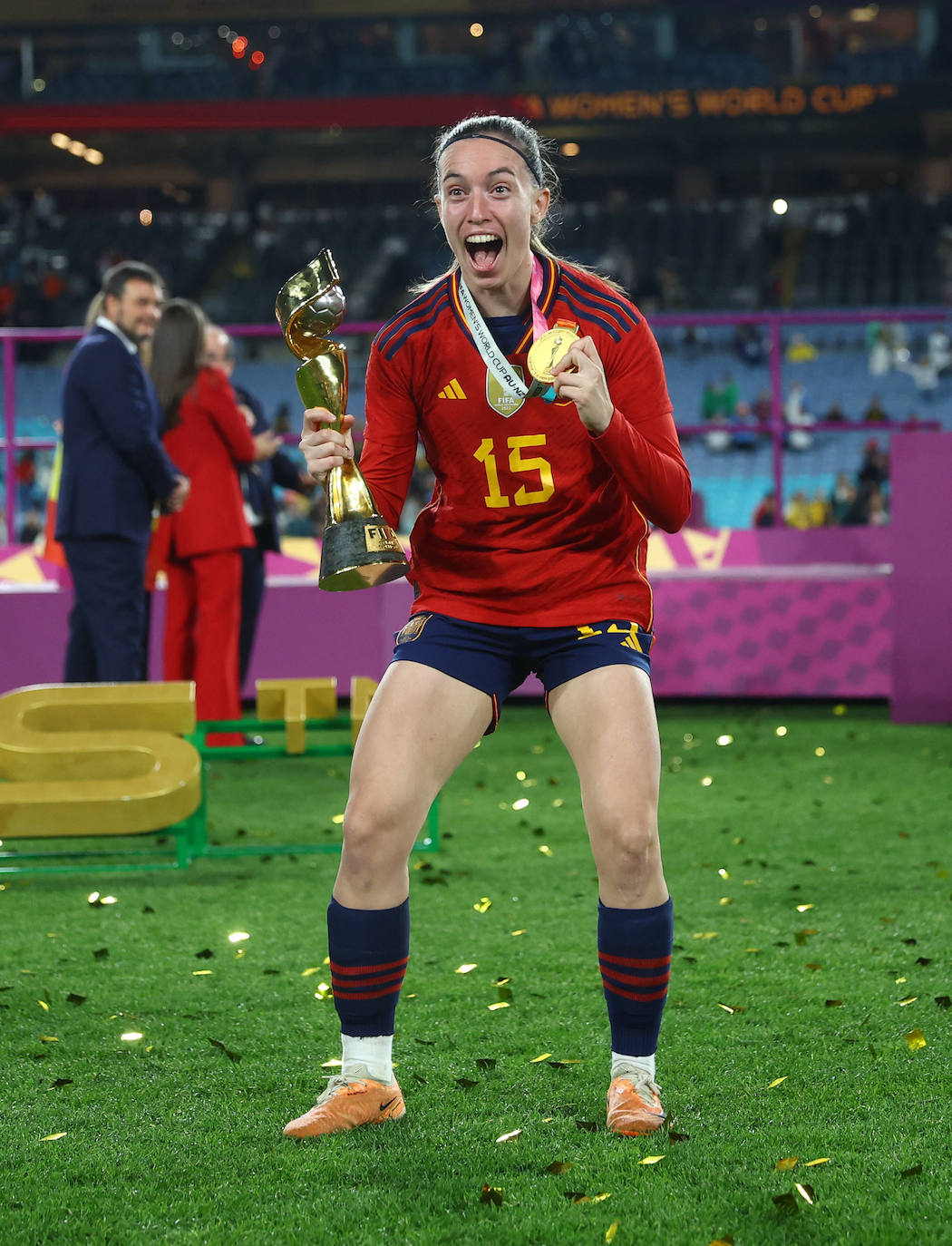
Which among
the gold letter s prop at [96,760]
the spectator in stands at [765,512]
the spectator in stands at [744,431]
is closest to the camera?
the gold letter s prop at [96,760]

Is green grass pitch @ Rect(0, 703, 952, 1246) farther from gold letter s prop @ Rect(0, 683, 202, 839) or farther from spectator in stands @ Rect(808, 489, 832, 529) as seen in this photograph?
spectator in stands @ Rect(808, 489, 832, 529)

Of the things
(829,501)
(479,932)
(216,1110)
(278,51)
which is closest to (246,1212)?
(216,1110)

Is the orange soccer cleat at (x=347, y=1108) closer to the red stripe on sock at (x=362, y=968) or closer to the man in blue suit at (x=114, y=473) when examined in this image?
the red stripe on sock at (x=362, y=968)

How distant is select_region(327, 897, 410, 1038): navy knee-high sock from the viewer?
2400 mm

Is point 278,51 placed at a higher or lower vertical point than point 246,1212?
higher

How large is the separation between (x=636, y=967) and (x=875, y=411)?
12354 millimetres

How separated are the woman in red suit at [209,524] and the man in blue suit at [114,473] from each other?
0.45m

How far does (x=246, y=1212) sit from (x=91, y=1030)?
3.33 ft

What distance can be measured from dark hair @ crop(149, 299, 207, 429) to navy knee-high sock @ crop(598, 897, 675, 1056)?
394 cm

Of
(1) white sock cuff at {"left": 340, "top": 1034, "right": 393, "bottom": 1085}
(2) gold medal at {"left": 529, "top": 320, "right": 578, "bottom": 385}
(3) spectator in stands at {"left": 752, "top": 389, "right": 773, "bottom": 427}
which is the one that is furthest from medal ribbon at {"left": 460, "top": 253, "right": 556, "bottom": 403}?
(3) spectator in stands at {"left": 752, "top": 389, "right": 773, "bottom": 427}

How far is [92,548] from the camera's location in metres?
5.46

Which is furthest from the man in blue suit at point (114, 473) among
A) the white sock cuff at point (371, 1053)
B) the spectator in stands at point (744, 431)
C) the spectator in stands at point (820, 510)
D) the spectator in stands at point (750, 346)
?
the spectator in stands at point (750, 346)

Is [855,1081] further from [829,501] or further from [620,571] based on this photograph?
[829,501]

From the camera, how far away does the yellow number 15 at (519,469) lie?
97.3 inches
